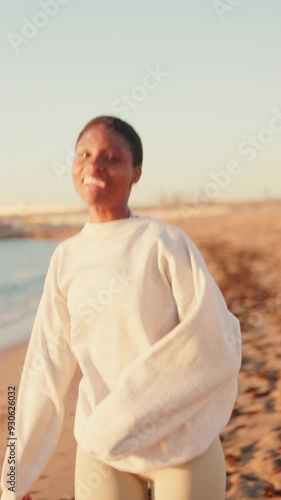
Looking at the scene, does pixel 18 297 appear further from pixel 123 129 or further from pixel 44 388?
pixel 123 129

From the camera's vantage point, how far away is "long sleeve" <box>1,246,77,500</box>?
207 centimetres

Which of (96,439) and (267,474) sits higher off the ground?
(96,439)

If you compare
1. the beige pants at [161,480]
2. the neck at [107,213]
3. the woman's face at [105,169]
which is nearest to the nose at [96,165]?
the woman's face at [105,169]

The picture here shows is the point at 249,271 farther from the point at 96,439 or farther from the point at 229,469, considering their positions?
the point at 96,439

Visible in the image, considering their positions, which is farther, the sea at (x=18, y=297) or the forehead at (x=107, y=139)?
the sea at (x=18, y=297)

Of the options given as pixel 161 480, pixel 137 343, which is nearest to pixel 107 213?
pixel 137 343

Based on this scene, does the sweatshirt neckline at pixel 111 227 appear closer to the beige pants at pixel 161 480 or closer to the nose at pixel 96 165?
the nose at pixel 96 165

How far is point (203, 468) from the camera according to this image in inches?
72.5

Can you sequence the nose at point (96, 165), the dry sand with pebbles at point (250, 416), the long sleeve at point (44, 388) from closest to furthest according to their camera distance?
the nose at point (96, 165)
the long sleeve at point (44, 388)
the dry sand with pebbles at point (250, 416)

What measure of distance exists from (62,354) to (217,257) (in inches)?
719

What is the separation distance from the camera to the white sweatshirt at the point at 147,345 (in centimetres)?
180

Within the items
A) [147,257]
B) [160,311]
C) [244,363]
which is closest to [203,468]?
[160,311]

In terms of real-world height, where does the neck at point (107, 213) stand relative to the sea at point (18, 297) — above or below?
above

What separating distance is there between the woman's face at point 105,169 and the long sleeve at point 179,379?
23 centimetres
